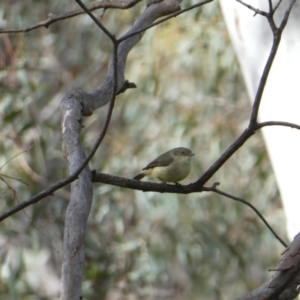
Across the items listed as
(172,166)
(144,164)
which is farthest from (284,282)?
(144,164)

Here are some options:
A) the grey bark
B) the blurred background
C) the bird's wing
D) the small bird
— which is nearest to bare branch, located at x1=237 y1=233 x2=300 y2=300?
the grey bark

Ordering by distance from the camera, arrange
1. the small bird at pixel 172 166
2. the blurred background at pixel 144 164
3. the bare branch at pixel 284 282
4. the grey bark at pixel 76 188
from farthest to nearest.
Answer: the blurred background at pixel 144 164 < the small bird at pixel 172 166 < the bare branch at pixel 284 282 < the grey bark at pixel 76 188

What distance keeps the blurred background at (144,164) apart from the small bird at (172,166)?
6.23 feet

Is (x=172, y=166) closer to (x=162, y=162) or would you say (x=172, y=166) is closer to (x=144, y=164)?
(x=162, y=162)

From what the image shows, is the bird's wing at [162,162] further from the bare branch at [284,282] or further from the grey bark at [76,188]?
the bare branch at [284,282]

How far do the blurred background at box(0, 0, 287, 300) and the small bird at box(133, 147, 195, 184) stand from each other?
1.90 metres

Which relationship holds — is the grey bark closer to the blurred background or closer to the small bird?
the small bird

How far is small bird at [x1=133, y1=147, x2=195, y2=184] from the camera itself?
2988mm

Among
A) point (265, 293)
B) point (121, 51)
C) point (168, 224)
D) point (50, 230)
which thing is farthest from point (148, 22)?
point (168, 224)

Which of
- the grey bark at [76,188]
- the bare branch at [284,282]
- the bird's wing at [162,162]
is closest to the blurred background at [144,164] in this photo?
the bird's wing at [162,162]

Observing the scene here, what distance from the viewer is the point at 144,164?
5980mm

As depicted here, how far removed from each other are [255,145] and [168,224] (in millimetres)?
927

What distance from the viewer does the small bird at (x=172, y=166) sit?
2988mm

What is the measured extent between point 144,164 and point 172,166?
2958 millimetres
